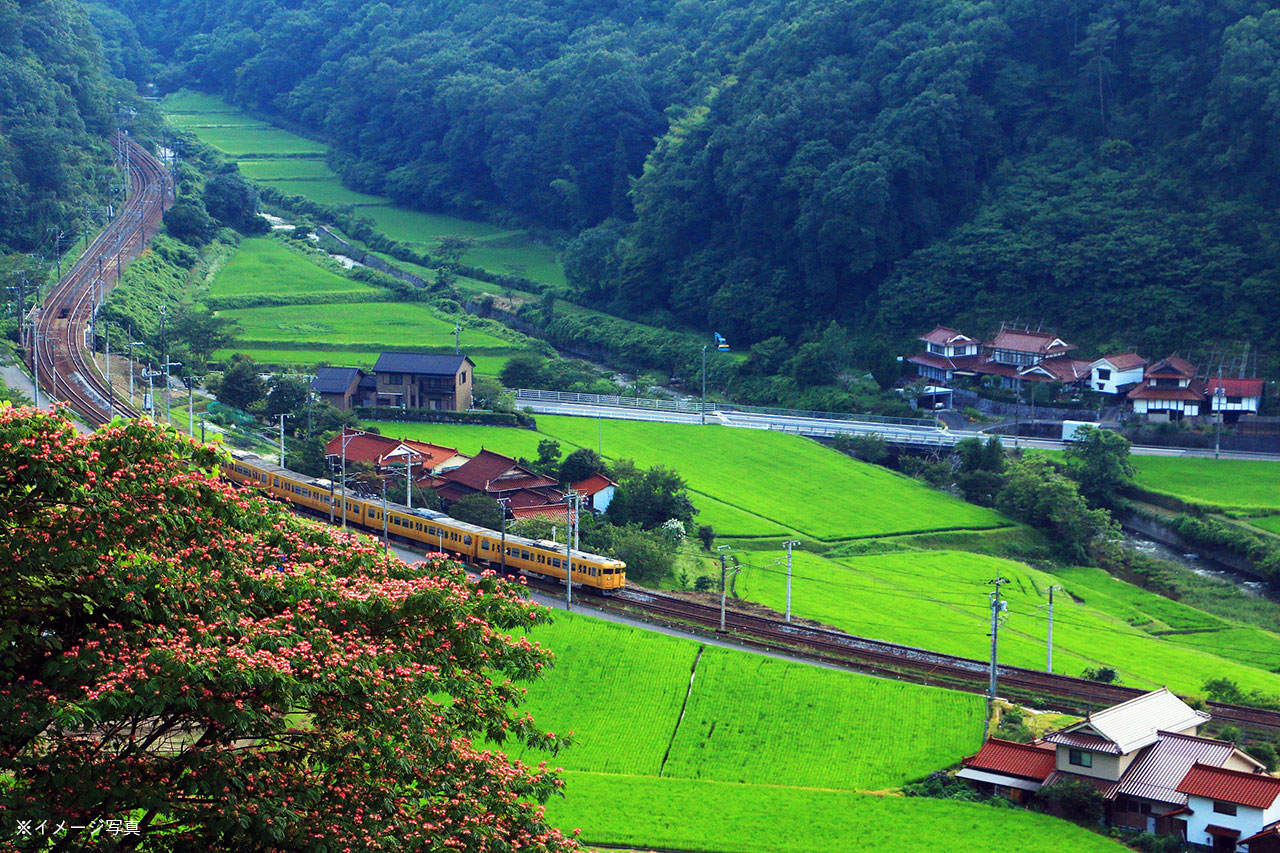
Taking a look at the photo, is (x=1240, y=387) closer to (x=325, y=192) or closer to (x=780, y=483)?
(x=780, y=483)

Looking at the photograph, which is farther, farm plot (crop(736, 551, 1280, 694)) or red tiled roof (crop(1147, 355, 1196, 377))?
red tiled roof (crop(1147, 355, 1196, 377))

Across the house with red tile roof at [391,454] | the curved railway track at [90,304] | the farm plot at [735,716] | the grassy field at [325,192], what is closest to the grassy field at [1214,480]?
the farm plot at [735,716]

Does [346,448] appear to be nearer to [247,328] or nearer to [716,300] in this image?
[247,328]

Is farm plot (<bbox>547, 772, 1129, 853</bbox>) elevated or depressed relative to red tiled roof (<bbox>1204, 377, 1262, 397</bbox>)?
depressed

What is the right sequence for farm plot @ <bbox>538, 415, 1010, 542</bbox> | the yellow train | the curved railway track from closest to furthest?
the yellow train → farm plot @ <bbox>538, 415, 1010, 542</bbox> → the curved railway track

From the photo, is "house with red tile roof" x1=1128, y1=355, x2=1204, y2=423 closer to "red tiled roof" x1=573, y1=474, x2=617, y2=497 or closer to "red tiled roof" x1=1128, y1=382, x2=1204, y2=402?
"red tiled roof" x1=1128, y1=382, x2=1204, y2=402

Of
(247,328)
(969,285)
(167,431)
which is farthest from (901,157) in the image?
(167,431)

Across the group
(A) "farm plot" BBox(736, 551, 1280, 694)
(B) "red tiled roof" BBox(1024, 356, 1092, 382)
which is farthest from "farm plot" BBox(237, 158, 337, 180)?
(A) "farm plot" BBox(736, 551, 1280, 694)

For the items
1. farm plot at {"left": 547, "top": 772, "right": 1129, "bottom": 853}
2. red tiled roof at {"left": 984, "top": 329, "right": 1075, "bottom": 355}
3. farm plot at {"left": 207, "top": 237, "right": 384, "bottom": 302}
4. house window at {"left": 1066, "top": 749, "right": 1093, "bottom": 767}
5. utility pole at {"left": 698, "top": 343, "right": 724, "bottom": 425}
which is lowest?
farm plot at {"left": 547, "top": 772, "right": 1129, "bottom": 853}
